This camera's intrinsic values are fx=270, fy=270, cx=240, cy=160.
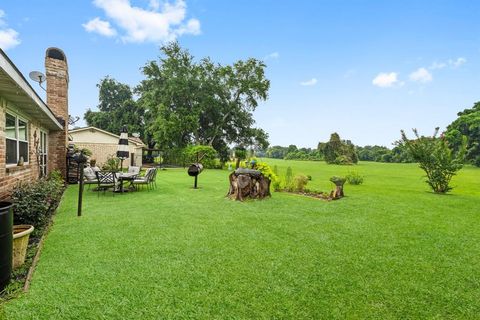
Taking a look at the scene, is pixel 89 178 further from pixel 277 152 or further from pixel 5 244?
pixel 277 152

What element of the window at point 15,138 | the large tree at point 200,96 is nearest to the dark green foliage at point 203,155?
the large tree at point 200,96

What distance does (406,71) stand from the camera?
57.8ft

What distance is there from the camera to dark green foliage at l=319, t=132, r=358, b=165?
1692 inches

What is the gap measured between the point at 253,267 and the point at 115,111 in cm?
3948

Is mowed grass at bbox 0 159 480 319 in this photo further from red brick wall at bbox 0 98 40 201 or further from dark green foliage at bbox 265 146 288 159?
dark green foliage at bbox 265 146 288 159

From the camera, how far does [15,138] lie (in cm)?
612

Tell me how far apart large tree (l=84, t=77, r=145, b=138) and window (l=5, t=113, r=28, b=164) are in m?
30.1

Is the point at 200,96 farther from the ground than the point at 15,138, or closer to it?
farther from the ground

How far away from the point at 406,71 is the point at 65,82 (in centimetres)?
1939

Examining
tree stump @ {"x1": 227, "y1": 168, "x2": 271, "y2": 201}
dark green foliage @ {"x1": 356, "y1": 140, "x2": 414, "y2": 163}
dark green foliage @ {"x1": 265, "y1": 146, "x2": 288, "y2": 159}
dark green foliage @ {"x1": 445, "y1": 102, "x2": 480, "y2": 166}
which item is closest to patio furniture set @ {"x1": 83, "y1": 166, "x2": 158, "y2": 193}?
tree stump @ {"x1": 227, "y1": 168, "x2": 271, "y2": 201}

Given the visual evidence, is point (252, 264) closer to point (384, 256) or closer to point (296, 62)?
point (384, 256)

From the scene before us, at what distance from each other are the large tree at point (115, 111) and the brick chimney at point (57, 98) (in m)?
25.3

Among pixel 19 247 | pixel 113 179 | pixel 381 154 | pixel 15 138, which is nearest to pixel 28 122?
pixel 15 138

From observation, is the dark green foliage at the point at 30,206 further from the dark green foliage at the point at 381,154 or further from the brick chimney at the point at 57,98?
the dark green foliage at the point at 381,154
